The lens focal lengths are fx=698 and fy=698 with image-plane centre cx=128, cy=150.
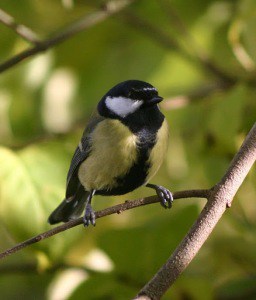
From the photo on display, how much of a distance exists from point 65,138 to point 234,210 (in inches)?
14.9

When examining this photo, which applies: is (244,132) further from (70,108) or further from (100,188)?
(70,108)

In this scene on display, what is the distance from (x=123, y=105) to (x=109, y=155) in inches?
4.1

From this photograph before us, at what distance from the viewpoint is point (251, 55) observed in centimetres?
126

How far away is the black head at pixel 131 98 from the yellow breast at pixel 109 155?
3 centimetres

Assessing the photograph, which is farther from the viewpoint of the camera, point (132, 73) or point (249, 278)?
point (132, 73)

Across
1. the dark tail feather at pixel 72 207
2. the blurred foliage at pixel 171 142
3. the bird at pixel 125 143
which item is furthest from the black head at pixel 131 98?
the dark tail feather at pixel 72 207

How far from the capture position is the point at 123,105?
1299 millimetres

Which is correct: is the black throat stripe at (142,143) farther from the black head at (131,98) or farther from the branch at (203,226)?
the branch at (203,226)

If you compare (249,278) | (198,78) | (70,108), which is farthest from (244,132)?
(70,108)

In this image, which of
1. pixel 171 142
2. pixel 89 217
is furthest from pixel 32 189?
pixel 171 142

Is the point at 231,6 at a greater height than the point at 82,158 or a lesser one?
greater

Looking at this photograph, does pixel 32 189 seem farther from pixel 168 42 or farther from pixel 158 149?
pixel 168 42

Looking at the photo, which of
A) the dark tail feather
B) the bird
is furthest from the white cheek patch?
the dark tail feather

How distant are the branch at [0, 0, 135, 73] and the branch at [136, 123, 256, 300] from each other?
0.53m
